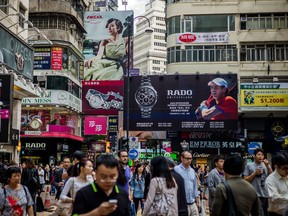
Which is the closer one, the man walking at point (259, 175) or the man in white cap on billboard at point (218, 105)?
the man walking at point (259, 175)

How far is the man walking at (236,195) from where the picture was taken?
16.5 feet

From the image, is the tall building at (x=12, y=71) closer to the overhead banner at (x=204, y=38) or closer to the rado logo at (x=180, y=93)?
the rado logo at (x=180, y=93)

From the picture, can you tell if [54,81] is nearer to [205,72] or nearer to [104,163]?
[205,72]

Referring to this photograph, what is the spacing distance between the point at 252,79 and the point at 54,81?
16.1 m

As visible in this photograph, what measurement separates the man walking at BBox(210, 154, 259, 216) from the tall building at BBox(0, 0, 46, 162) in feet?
58.6

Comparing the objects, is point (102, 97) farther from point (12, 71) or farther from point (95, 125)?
point (12, 71)

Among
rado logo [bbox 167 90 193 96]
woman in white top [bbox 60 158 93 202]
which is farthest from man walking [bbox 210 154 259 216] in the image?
rado logo [bbox 167 90 193 96]

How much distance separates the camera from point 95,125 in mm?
39062

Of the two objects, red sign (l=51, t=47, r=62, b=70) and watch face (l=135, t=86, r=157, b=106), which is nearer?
watch face (l=135, t=86, r=157, b=106)

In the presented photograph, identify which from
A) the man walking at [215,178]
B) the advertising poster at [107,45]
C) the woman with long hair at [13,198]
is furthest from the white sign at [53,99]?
the woman with long hair at [13,198]

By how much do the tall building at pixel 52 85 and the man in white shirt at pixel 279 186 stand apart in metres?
35.7

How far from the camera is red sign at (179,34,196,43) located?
37156 millimetres

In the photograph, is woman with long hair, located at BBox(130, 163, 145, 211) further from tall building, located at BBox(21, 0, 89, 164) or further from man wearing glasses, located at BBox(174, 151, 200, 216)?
tall building, located at BBox(21, 0, 89, 164)

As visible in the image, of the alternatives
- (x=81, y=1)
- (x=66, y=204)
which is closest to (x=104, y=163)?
(x=66, y=204)
